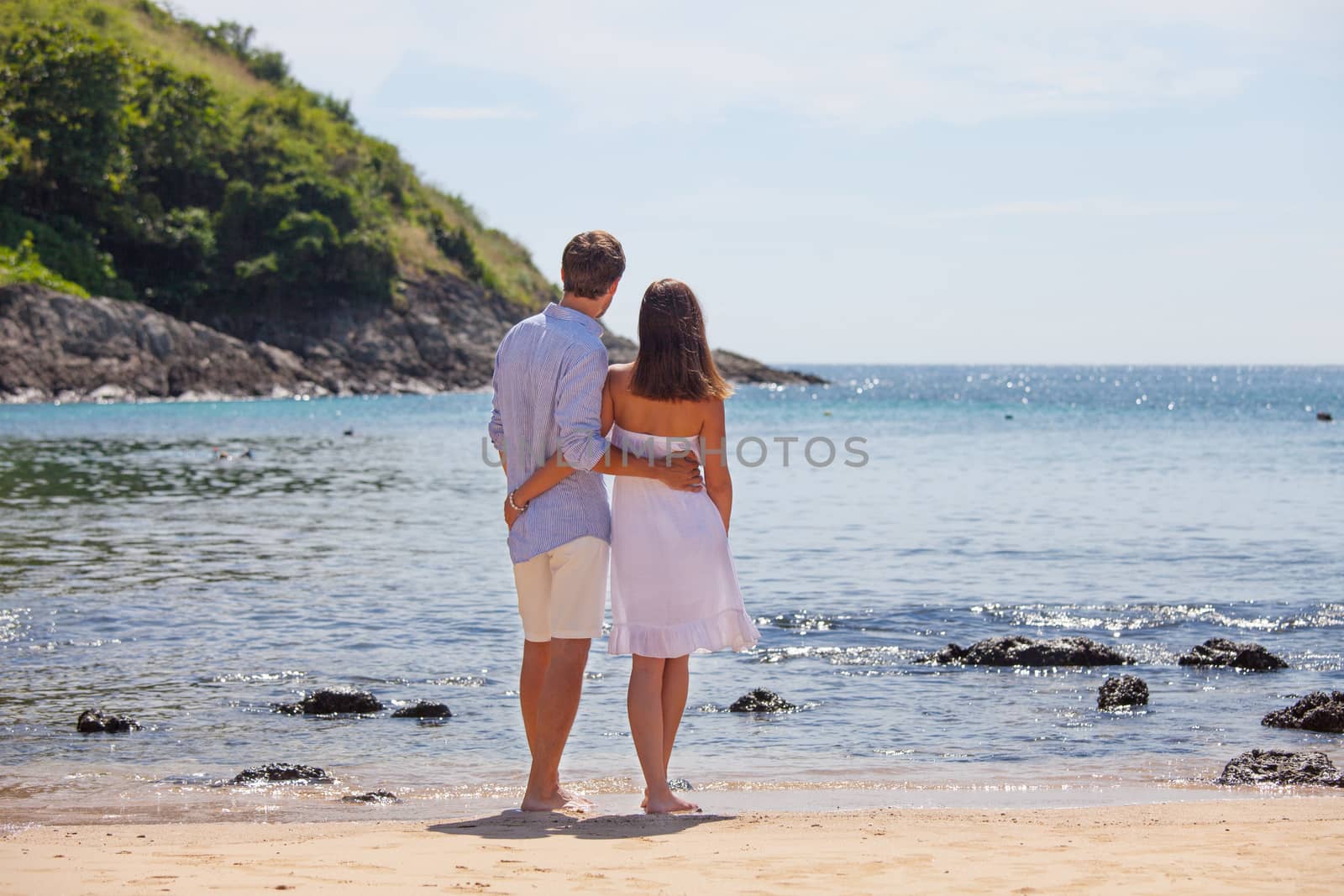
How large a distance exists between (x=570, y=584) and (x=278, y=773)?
273 cm

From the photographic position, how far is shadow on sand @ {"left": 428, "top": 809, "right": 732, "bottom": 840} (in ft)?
17.6

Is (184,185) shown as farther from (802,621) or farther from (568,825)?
(568,825)

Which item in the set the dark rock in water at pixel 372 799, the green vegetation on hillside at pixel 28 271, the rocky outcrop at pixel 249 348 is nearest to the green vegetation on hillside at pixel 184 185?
the green vegetation on hillside at pixel 28 271

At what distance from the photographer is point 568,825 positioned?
18.2 feet

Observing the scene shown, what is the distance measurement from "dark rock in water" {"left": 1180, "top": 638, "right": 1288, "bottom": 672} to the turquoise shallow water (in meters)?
0.18

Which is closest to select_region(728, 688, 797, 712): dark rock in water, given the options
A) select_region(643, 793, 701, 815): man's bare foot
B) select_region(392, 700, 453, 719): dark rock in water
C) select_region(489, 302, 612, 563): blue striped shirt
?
select_region(392, 700, 453, 719): dark rock in water

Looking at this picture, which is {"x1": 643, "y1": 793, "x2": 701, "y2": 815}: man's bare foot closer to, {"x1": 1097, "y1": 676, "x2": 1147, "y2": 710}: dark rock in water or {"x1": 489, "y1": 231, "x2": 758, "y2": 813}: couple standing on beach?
{"x1": 489, "y1": 231, "x2": 758, "y2": 813}: couple standing on beach

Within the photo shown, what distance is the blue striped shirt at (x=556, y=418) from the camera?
18.1 feet

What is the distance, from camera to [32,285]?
59594 millimetres

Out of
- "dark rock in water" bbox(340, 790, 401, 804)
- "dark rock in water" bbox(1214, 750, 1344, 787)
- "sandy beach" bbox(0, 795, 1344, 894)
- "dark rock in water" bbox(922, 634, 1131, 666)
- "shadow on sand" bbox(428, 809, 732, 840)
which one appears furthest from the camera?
"dark rock in water" bbox(922, 634, 1131, 666)

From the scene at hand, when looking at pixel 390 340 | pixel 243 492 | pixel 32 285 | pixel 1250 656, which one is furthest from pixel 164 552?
pixel 390 340

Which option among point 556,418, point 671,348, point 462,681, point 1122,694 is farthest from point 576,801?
point 1122,694

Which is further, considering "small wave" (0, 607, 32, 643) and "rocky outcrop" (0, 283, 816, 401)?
"rocky outcrop" (0, 283, 816, 401)

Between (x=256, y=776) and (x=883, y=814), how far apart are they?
3.44m
